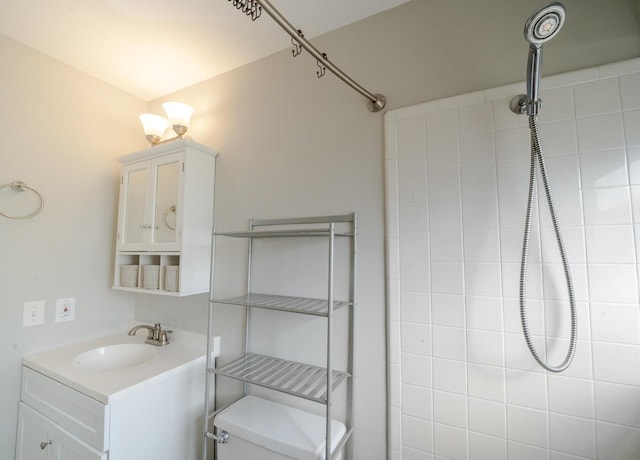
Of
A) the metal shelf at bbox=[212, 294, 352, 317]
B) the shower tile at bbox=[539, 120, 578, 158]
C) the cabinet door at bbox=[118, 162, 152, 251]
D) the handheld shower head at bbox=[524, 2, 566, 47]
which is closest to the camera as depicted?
the handheld shower head at bbox=[524, 2, 566, 47]

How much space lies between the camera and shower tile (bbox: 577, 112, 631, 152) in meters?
0.86

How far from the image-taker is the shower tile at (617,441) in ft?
2.63

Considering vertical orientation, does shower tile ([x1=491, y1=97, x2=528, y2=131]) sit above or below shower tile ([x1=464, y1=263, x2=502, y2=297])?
above

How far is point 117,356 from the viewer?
161 centimetres

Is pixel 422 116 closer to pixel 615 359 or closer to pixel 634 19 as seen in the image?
pixel 634 19

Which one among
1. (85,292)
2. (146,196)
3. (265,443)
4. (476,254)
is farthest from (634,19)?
(85,292)

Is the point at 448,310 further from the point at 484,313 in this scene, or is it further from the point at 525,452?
the point at 525,452

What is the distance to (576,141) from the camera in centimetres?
90

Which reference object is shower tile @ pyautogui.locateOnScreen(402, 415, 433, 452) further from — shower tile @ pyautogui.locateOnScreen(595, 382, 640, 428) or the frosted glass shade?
the frosted glass shade

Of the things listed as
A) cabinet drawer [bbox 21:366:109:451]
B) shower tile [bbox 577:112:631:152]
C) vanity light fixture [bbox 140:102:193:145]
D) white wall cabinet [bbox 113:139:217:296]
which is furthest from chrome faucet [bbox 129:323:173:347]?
shower tile [bbox 577:112:631:152]

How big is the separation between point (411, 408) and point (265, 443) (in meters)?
0.58

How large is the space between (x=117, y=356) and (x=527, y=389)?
2.01 m

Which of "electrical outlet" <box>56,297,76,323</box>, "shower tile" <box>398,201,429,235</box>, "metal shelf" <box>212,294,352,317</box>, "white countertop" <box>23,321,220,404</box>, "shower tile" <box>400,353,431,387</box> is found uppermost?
"shower tile" <box>398,201,429,235</box>

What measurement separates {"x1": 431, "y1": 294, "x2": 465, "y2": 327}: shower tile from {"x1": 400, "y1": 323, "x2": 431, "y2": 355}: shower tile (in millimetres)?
58
